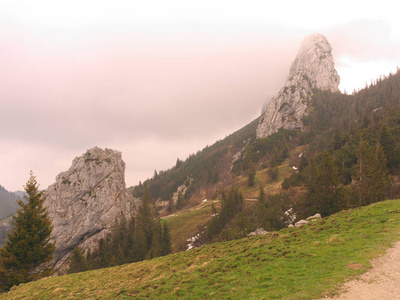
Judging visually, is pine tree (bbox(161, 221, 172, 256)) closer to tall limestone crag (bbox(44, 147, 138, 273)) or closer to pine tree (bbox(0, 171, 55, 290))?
pine tree (bbox(0, 171, 55, 290))

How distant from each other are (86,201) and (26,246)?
78.1 meters

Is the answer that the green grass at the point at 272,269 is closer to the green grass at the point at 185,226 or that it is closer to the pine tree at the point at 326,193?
the pine tree at the point at 326,193

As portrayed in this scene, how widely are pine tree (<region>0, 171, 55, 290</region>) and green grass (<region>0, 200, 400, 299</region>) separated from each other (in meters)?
7.53

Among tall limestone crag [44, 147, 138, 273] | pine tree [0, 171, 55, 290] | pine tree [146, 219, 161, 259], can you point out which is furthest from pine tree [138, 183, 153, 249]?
pine tree [0, 171, 55, 290]

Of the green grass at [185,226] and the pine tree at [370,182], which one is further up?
the pine tree at [370,182]

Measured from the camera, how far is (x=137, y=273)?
24.8m

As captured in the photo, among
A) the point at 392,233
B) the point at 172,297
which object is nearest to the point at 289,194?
the point at 392,233

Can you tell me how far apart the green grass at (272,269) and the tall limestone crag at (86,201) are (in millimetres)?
76534

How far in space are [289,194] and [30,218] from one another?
208 ft

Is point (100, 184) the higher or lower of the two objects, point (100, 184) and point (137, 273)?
the higher

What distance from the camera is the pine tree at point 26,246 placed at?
32.3 m

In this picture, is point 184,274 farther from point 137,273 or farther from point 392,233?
point 392,233

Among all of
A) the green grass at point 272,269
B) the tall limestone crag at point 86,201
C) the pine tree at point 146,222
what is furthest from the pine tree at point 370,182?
the tall limestone crag at point 86,201

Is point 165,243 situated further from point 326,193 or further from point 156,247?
Answer: point 326,193
